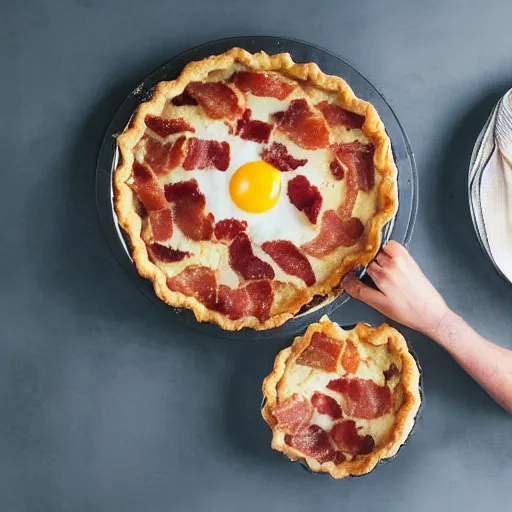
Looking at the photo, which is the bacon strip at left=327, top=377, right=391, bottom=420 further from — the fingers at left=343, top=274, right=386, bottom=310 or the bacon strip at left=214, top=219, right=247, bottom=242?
the bacon strip at left=214, top=219, right=247, bottom=242

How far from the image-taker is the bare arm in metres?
2.88

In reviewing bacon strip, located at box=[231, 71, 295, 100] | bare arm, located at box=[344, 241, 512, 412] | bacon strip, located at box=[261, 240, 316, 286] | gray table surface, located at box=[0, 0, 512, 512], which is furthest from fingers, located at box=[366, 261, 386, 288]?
bacon strip, located at box=[231, 71, 295, 100]

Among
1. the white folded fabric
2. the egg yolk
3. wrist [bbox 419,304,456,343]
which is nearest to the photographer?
the egg yolk

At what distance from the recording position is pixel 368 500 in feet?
10.3

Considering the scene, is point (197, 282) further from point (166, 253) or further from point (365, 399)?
point (365, 399)

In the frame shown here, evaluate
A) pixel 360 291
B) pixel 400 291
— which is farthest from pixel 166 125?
pixel 400 291

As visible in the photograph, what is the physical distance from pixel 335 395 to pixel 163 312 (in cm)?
75

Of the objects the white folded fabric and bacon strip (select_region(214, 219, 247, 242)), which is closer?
bacon strip (select_region(214, 219, 247, 242))

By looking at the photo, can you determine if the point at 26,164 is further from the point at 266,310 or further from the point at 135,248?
the point at 266,310

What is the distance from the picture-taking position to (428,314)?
293 cm

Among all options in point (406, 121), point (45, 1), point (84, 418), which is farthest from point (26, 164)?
point (406, 121)

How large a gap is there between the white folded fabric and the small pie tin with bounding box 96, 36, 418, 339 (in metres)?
0.29

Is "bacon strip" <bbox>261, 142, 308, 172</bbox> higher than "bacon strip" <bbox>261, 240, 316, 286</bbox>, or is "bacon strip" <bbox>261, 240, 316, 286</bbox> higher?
"bacon strip" <bbox>261, 142, 308, 172</bbox>

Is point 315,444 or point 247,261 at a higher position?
point 247,261
